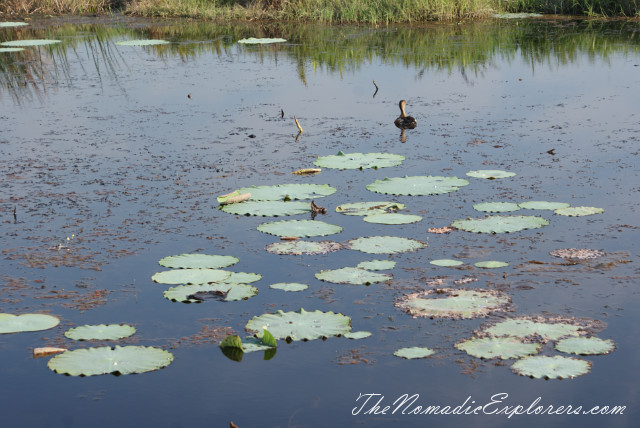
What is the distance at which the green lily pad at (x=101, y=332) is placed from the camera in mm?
3434

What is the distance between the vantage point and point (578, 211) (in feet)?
15.8

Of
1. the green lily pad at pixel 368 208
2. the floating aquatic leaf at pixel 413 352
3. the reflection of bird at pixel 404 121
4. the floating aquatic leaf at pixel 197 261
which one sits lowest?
the floating aquatic leaf at pixel 413 352

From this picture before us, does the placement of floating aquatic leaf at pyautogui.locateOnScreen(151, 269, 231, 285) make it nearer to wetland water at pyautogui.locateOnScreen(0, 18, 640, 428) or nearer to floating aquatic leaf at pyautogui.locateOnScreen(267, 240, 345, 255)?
wetland water at pyautogui.locateOnScreen(0, 18, 640, 428)

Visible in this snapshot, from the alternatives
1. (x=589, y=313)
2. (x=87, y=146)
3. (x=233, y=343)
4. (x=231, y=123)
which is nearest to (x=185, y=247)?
(x=233, y=343)

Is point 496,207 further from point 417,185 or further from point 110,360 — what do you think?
point 110,360

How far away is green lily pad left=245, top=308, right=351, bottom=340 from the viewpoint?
11.2 ft

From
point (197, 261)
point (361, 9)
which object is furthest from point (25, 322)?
point (361, 9)

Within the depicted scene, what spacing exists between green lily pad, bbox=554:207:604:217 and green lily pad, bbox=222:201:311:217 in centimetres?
141

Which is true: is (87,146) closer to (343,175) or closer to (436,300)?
(343,175)

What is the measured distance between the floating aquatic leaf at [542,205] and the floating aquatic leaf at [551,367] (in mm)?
1831

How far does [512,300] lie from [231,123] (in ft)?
13.9

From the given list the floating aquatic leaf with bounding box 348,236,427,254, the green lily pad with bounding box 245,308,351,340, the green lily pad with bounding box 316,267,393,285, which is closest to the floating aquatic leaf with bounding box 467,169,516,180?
the floating aquatic leaf with bounding box 348,236,427,254

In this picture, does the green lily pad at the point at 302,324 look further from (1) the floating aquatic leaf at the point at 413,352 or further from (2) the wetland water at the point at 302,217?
(1) the floating aquatic leaf at the point at 413,352

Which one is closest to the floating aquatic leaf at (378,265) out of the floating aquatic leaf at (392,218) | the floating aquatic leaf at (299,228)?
the floating aquatic leaf at (299,228)
